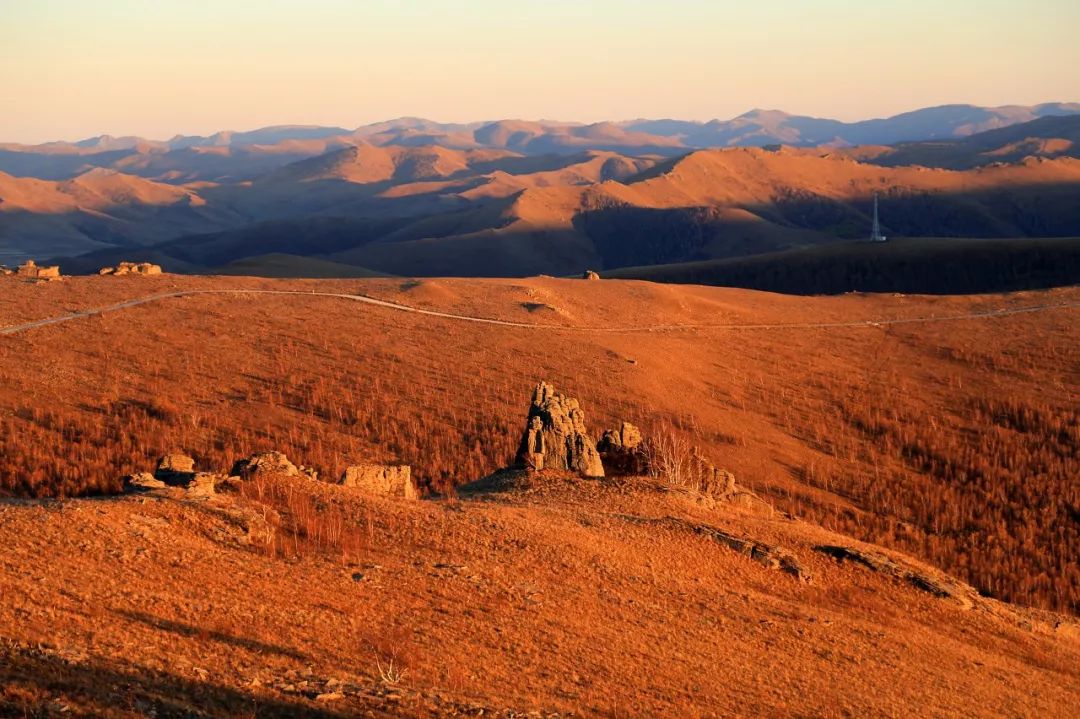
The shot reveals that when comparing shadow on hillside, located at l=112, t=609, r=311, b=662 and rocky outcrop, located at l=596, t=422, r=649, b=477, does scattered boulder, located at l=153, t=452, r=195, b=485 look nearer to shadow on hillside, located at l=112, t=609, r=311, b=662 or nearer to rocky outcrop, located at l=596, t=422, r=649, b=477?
shadow on hillside, located at l=112, t=609, r=311, b=662

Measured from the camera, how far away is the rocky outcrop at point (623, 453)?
20984mm

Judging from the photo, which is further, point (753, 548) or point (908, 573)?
point (908, 573)

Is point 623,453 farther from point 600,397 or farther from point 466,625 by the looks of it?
point 466,625

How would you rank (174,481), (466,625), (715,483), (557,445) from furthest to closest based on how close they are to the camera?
(715,483), (557,445), (174,481), (466,625)

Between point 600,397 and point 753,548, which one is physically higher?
point 753,548

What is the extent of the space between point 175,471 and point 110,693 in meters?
8.62

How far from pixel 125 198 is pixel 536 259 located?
105401 millimetres

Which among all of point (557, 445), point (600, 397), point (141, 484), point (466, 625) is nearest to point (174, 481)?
point (141, 484)

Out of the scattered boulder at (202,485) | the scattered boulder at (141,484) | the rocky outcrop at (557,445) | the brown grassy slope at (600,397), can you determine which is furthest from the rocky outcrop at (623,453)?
the scattered boulder at (141,484)

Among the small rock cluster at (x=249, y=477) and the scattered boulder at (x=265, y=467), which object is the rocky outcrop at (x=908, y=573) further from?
the scattered boulder at (x=265, y=467)

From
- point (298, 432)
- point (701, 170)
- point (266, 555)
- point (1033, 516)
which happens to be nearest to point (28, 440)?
point (298, 432)

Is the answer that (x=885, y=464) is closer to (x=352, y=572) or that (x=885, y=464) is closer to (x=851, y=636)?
(x=851, y=636)

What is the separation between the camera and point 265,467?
50.4 feet

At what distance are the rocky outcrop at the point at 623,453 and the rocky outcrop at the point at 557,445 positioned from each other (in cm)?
55
